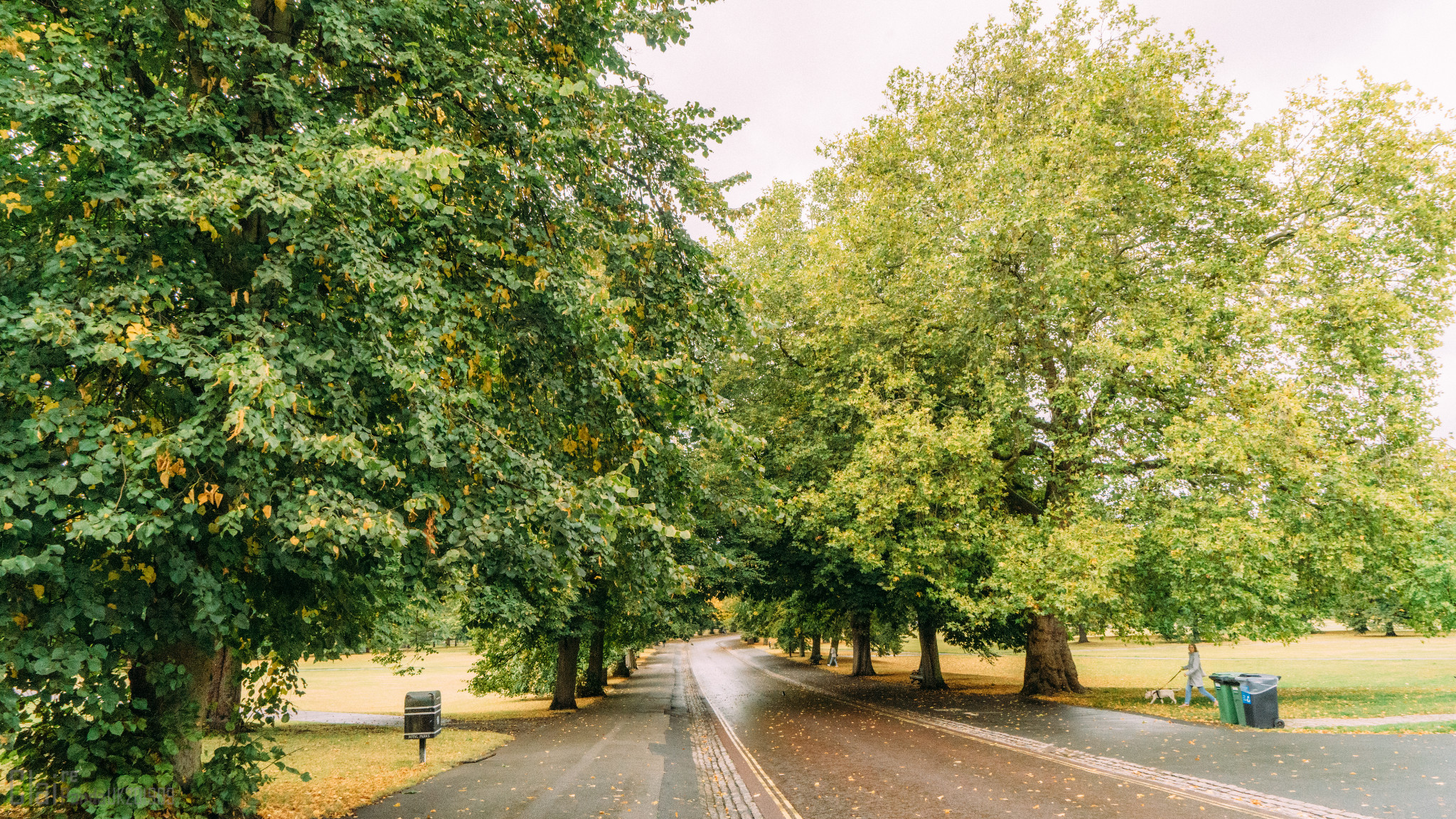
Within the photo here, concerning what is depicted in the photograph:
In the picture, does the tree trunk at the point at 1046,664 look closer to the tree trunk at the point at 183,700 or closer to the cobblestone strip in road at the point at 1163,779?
the cobblestone strip in road at the point at 1163,779

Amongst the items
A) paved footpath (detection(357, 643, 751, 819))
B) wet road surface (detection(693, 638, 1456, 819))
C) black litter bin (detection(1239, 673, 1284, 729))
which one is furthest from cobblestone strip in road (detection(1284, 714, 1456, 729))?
paved footpath (detection(357, 643, 751, 819))

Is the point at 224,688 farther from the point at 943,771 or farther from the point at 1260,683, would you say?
the point at 1260,683

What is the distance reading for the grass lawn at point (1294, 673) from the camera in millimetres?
→ 15164

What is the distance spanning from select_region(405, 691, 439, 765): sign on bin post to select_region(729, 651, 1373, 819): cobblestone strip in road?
31.0 feet

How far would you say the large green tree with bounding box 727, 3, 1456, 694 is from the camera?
12.6 meters

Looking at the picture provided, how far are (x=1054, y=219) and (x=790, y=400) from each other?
818 cm

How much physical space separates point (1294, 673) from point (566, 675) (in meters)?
26.5

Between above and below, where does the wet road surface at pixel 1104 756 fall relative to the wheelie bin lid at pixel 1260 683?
below

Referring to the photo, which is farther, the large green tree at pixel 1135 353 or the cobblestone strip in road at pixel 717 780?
the large green tree at pixel 1135 353

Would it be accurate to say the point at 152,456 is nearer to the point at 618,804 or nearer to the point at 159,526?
the point at 159,526

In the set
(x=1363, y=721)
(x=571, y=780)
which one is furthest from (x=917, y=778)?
(x=1363, y=721)

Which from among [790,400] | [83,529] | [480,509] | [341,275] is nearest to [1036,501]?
[790,400]

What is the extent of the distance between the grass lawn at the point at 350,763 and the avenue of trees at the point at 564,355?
1492 millimetres

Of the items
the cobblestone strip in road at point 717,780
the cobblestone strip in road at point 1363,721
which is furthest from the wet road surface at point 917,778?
the cobblestone strip in road at point 1363,721
